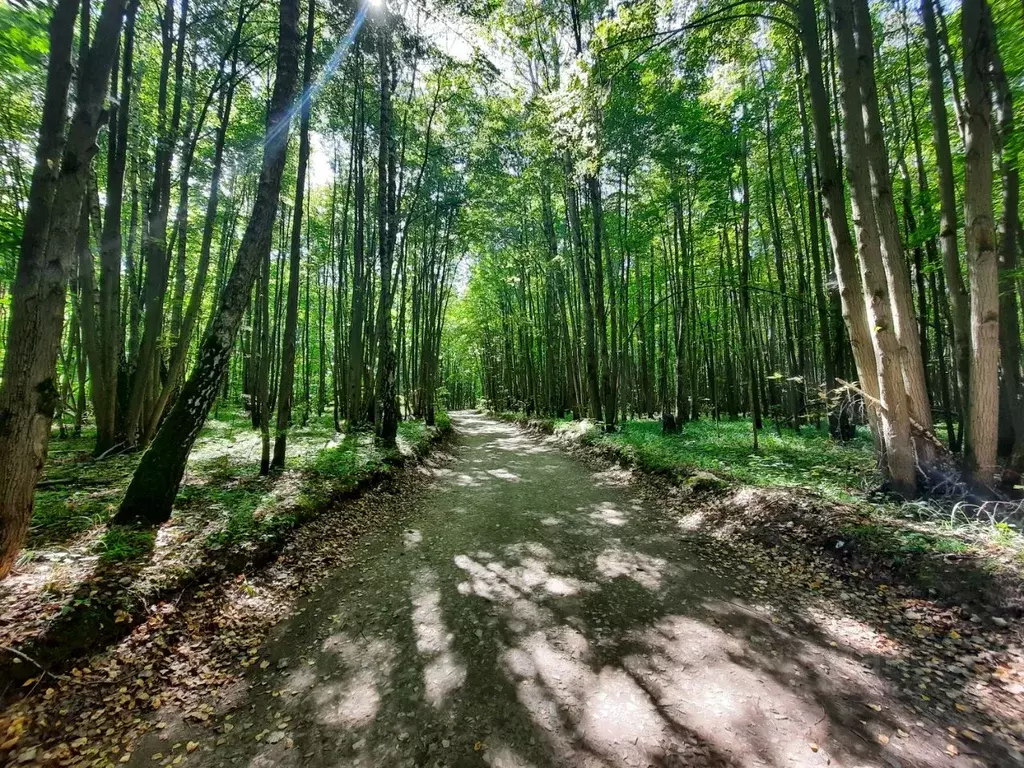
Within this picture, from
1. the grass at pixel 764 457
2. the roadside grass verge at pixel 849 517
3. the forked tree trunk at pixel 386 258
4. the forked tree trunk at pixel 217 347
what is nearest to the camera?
the roadside grass verge at pixel 849 517

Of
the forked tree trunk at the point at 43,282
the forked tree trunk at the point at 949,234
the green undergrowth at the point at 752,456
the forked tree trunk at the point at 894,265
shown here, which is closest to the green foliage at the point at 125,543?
the forked tree trunk at the point at 43,282

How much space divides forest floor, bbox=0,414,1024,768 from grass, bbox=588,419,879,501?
1.77 meters

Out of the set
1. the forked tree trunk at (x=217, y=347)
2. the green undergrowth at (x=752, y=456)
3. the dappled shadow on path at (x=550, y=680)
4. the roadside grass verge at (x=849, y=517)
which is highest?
the forked tree trunk at (x=217, y=347)

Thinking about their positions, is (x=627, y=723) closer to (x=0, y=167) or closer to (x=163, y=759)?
(x=163, y=759)

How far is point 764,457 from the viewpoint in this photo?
8727 mm

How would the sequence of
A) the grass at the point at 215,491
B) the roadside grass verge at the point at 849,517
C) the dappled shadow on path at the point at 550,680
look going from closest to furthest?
the dappled shadow on path at the point at 550,680
the roadside grass verge at the point at 849,517
the grass at the point at 215,491

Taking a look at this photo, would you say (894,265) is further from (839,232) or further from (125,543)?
(125,543)

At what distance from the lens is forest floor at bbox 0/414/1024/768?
2459mm

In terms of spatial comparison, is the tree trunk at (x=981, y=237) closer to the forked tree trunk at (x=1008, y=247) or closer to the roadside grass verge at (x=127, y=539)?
the forked tree trunk at (x=1008, y=247)

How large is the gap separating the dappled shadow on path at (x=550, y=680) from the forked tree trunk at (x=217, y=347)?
2.31 meters

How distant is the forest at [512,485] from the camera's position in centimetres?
272

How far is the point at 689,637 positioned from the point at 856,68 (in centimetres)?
720

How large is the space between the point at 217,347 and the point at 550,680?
5228 millimetres

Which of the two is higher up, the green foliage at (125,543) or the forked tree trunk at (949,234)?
the forked tree trunk at (949,234)
